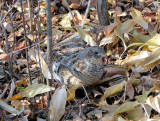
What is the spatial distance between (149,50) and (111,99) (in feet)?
2.63

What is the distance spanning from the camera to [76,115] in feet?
9.18

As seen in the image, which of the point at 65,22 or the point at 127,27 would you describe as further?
the point at 65,22

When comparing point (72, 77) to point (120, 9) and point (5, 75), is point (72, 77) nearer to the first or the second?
point (5, 75)

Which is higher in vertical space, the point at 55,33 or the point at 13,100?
the point at 55,33

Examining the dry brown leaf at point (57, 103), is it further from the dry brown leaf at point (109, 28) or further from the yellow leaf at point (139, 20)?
the yellow leaf at point (139, 20)

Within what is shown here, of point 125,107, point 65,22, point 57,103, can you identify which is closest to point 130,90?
point 125,107

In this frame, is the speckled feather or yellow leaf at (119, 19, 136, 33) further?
yellow leaf at (119, 19, 136, 33)

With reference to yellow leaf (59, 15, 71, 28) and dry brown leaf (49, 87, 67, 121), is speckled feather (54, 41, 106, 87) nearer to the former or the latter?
dry brown leaf (49, 87, 67, 121)

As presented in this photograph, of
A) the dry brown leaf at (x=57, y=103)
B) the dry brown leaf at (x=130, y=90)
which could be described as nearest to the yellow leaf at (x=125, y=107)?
the dry brown leaf at (x=130, y=90)

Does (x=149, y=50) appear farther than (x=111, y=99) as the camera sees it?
Yes

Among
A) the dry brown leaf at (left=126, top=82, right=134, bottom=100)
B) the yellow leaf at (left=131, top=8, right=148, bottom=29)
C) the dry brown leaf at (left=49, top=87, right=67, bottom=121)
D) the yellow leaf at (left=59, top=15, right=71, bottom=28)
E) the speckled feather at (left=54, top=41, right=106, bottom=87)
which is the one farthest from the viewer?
the yellow leaf at (left=59, top=15, right=71, bottom=28)

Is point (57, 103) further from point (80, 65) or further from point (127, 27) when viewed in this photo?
point (127, 27)

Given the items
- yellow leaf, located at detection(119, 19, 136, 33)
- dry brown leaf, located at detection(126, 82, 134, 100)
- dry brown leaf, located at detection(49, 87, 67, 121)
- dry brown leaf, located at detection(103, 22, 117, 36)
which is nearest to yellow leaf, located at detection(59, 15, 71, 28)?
dry brown leaf, located at detection(103, 22, 117, 36)

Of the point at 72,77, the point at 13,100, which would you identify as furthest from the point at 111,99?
the point at 13,100
